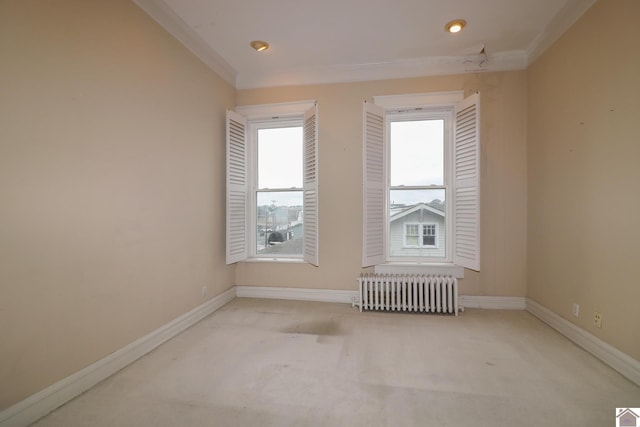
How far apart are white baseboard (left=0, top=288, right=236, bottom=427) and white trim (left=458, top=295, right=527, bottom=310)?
10.1 ft

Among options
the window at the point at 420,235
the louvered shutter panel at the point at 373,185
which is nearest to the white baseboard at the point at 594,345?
the window at the point at 420,235

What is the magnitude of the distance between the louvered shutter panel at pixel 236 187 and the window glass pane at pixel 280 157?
0.25 m

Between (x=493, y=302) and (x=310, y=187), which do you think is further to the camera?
(x=310, y=187)

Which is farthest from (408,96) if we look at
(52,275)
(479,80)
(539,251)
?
(52,275)

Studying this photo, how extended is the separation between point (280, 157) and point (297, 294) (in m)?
1.83

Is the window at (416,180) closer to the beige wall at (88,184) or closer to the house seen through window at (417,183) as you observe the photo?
the house seen through window at (417,183)

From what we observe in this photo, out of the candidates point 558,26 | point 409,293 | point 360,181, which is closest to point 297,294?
point 409,293

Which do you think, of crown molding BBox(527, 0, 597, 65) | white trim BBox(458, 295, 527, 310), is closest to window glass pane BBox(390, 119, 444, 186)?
crown molding BBox(527, 0, 597, 65)

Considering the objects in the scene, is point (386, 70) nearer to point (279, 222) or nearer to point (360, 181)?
point (360, 181)

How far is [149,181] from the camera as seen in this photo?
241cm

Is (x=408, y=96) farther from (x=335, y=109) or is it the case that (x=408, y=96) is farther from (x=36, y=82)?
Result: (x=36, y=82)

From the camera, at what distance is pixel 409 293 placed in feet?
10.6

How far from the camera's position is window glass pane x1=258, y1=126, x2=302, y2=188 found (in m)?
3.82

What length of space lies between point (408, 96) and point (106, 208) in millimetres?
3265
